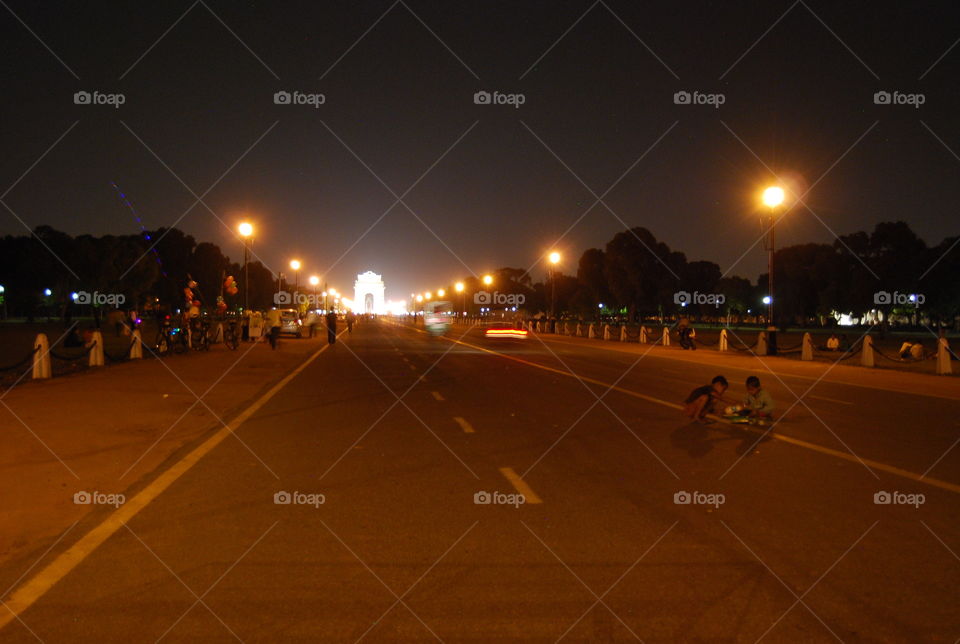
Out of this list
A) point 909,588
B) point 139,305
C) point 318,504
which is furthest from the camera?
point 139,305

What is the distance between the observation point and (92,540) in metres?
7.12

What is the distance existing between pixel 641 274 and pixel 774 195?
2611 inches

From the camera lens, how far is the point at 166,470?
10273 millimetres

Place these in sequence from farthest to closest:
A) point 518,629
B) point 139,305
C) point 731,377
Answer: point 139,305 → point 731,377 → point 518,629

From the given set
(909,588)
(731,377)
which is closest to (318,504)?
(909,588)

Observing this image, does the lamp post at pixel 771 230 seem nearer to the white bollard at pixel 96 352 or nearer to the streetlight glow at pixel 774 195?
the streetlight glow at pixel 774 195

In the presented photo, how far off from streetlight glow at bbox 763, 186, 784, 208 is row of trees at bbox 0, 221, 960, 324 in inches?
931

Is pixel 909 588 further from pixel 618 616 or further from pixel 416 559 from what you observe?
pixel 416 559

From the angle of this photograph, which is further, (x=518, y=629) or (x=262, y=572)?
(x=262, y=572)

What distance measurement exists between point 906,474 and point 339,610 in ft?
24.9

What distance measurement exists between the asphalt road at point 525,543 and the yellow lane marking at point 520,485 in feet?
0.15

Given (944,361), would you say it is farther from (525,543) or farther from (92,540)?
(92,540)

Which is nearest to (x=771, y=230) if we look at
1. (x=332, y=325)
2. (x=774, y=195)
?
(x=774, y=195)

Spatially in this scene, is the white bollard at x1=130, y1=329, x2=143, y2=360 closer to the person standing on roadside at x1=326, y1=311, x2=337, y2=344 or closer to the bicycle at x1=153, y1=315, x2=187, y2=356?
the bicycle at x1=153, y1=315, x2=187, y2=356
